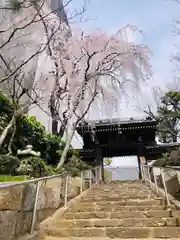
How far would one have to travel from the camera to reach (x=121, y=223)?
13.5ft

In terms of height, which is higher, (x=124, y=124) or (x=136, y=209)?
(x=124, y=124)

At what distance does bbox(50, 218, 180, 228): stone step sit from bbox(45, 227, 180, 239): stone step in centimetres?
24

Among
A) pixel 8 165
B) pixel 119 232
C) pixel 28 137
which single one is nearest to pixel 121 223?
pixel 119 232

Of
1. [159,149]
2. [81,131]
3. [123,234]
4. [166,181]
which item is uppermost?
[81,131]

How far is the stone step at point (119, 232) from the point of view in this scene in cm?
366

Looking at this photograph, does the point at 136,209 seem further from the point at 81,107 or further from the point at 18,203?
the point at 81,107

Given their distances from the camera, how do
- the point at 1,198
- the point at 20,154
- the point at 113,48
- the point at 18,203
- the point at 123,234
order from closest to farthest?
1. the point at 1,198
2. the point at 18,203
3. the point at 123,234
4. the point at 20,154
5. the point at 113,48

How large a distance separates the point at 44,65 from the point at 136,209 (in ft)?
40.1

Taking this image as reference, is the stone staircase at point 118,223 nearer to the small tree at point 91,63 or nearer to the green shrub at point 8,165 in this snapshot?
the green shrub at point 8,165

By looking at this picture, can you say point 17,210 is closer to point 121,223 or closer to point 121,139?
point 121,223

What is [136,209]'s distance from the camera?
5.00m

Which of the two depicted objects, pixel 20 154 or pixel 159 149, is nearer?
pixel 20 154

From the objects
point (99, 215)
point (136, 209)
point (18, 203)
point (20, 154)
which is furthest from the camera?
point (20, 154)

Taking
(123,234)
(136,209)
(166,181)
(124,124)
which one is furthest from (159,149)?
(123,234)
